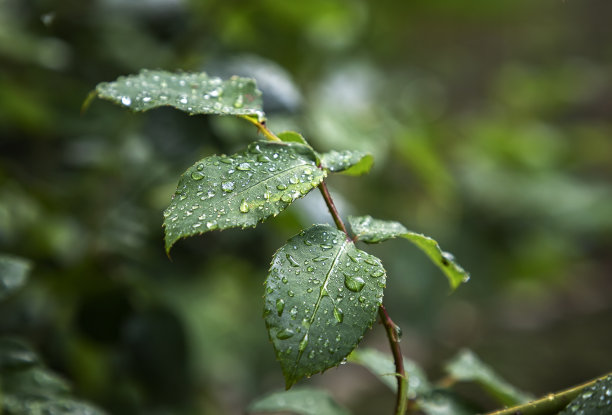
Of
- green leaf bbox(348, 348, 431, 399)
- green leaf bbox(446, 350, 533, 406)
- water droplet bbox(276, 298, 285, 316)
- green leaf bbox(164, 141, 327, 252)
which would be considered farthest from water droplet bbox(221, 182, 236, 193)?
green leaf bbox(446, 350, 533, 406)

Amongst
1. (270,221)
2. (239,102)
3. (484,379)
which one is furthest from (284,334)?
(270,221)

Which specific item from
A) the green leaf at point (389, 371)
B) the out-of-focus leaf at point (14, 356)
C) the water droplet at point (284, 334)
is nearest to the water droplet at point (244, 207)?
the water droplet at point (284, 334)

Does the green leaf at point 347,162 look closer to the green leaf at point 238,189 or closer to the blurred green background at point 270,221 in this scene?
the green leaf at point 238,189

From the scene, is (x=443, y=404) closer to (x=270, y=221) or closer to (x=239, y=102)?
(x=239, y=102)

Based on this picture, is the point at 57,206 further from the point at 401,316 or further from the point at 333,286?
the point at 401,316

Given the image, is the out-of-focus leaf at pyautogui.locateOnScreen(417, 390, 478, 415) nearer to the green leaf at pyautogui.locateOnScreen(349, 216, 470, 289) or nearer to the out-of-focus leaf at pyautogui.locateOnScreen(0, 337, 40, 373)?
the green leaf at pyautogui.locateOnScreen(349, 216, 470, 289)

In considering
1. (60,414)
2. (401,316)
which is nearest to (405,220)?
(401,316)
